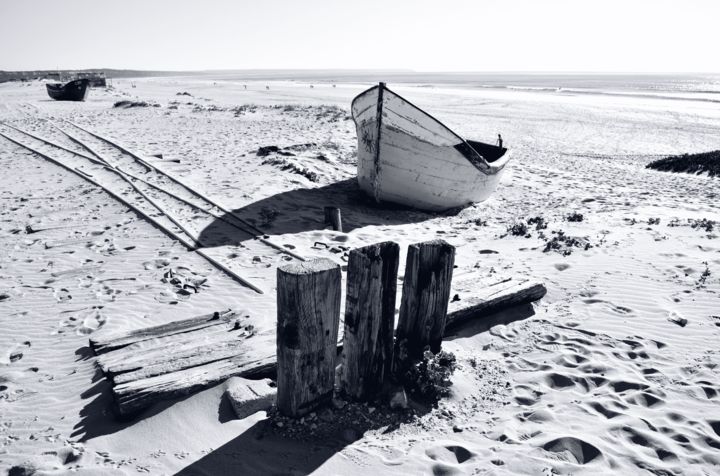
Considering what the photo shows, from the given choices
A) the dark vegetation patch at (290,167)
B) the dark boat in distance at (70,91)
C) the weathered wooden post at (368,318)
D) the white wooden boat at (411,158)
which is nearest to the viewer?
the weathered wooden post at (368,318)

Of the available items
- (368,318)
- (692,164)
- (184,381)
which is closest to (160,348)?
(184,381)

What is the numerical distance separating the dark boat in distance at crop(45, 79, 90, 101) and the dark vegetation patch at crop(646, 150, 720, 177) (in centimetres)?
3531

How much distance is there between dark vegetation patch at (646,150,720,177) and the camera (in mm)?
14414

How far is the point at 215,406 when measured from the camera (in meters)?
3.77

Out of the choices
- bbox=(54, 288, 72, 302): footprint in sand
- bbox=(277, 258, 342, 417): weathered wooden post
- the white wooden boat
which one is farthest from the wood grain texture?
the white wooden boat

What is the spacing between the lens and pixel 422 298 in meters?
4.12

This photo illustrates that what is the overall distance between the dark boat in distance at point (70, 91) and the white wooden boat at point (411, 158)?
3137 centimetres

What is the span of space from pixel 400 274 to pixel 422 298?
2.65m

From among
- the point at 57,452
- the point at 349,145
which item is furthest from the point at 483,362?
the point at 349,145

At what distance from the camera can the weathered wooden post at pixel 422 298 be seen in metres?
4.02

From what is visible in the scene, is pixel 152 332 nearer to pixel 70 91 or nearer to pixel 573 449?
pixel 573 449

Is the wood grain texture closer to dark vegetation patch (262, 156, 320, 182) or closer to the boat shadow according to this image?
the boat shadow

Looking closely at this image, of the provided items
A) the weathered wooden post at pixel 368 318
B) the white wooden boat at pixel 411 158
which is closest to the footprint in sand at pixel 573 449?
the weathered wooden post at pixel 368 318

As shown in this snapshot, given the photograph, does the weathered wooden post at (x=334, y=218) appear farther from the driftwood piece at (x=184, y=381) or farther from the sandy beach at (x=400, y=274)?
the driftwood piece at (x=184, y=381)
